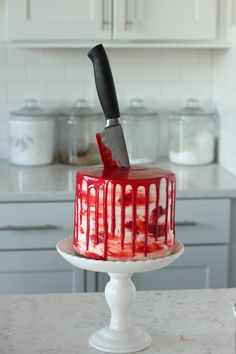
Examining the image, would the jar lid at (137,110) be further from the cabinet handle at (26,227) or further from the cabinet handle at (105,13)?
the cabinet handle at (26,227)

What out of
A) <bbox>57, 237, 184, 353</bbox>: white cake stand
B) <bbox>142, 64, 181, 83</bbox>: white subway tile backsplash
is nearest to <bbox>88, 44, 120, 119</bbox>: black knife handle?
<bbox>57, 237, 184, 353</bbox>: white cake stand

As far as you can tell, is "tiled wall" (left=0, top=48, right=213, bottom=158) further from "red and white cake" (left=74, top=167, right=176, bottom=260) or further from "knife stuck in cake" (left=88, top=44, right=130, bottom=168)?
"red and white cake" (left=74, top=167, right=176, bottom=260)

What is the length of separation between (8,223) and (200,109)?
3.74ft

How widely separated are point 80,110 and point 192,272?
0.95 metres

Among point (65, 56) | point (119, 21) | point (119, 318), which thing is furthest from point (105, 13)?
point (119, 318)

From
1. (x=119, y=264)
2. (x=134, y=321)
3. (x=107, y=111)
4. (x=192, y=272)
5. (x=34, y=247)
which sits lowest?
(x=192, y=272)

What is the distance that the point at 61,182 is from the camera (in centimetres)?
306

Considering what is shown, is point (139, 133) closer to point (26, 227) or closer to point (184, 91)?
point (184, 91)

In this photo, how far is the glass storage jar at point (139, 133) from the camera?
3500 millimetres

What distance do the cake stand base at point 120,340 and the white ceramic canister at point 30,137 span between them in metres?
1.96

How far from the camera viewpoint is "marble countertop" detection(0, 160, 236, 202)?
2.90m

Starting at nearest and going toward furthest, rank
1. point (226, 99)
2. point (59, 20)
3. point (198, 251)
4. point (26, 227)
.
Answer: point (26, 227) → point (198, 251) → point (59, 20) → point (226, 99)

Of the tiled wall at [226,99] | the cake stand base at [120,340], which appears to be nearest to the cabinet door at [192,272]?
the tiled wall at [226,99]

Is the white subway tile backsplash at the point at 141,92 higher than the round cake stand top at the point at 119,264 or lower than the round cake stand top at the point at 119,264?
higher
